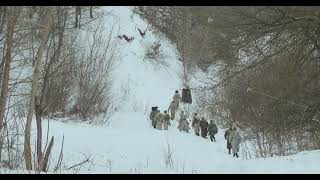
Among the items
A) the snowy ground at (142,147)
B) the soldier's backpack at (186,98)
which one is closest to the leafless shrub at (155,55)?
the snowy ground at (142,147)

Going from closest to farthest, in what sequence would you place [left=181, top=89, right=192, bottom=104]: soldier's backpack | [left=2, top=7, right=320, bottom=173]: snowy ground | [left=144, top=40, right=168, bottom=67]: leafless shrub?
[left=2, top=7, right=320, bottom=173]: snowy ground, [left=181, top=89, right=192, bottom=104]: soldier's backpack, [left=144, top=40, right=168, bottom=67]: leafless shrub

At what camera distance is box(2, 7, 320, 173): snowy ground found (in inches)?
454

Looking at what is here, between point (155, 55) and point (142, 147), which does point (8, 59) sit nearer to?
point (142, 147)

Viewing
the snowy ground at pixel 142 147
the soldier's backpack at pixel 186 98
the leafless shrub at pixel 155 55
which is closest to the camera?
the snowy ground at pixel 142 147

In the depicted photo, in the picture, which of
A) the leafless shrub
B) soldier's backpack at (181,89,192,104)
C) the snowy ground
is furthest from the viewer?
the leafless shrub

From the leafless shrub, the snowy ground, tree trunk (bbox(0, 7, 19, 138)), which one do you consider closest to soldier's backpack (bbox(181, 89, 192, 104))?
the snowy ground

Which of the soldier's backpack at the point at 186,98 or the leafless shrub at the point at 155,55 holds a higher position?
the leafless shrub at the point at 155,55

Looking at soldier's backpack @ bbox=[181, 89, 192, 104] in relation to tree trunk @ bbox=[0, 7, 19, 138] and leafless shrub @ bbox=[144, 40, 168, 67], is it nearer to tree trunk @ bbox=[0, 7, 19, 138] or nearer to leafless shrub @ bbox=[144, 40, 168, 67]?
leafless shrub @ bbox=[144, 40, 168, 67]

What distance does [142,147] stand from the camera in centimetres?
1931

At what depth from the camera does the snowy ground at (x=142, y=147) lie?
A: 11523 millimetres

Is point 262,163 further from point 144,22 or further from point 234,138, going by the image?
point 144,22

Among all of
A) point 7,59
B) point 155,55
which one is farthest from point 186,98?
point 7,59

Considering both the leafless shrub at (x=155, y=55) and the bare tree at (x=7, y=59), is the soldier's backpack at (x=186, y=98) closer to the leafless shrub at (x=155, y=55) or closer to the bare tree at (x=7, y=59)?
the leafless shrub at (x=155, y=55)

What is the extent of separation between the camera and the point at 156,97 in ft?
118
